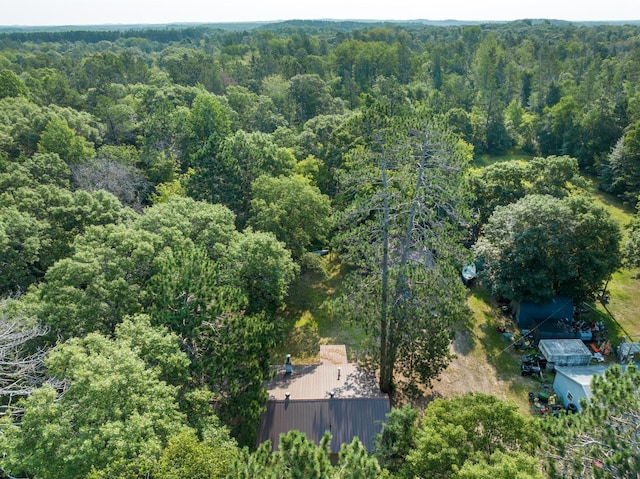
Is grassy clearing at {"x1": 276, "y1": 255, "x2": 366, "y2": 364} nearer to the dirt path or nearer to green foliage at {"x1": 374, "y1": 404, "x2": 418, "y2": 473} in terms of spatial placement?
the dirt path

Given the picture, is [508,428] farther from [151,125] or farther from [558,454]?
[151,125]

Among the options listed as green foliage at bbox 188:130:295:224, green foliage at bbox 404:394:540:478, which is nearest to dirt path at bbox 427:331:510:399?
green foliage at bbox 404:394:540:478

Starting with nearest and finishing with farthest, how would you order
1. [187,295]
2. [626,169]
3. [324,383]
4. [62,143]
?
[187,295]
[324,383]
[62,143]
[626,169]

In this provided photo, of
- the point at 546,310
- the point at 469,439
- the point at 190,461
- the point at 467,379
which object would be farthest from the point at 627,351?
the point at 190,461

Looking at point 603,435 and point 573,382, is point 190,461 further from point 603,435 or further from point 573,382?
point 573,382

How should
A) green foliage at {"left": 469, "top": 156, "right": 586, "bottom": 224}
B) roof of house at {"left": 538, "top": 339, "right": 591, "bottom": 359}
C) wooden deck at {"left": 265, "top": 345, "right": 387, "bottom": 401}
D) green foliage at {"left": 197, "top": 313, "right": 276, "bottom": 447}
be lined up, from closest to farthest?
green foliage at {"left": 197, "top": 313, "right": 276, "bottom": 447}, wooden deck at {"left": 265, "top": 345, "right": 387, "bottom": 401}, roof of house at {"left": 538, "top": 339, "right": 591, "bottom": 359}, green foliage at {"left": 469, "top": 156, "right": 586, "bottom": 224}
